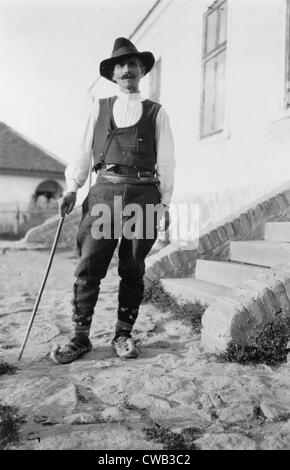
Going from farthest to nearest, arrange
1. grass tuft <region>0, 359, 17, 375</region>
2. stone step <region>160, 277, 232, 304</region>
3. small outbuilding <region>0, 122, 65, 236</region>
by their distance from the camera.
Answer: small outbuilding <region>0, 122, 65, 236</region>, stone step <region>160, 277, 232, 304</region>, grass tuft <region>0, 359, 17, 375</region>

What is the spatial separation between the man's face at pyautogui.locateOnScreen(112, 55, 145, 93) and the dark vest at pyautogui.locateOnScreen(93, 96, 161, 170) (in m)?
0.16

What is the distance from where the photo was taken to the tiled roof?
19500 mm

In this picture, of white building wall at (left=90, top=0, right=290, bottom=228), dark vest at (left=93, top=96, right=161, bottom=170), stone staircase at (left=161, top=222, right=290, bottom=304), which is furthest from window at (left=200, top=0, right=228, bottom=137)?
dark vest at (left=93, top=96, right=161, bottom=170)

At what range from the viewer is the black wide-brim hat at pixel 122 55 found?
295 centimetres

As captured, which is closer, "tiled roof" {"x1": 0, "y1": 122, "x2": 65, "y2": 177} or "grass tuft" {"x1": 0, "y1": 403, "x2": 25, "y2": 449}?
"grass tuft" {"x1": 0, "y1": 403, "x2": 25, "y2": 449}

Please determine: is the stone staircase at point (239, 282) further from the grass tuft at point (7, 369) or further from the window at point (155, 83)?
the window at point (155, 83)

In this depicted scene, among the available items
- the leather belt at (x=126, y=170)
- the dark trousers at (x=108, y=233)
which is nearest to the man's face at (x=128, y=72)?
the leather belt at (x=126, y=170)

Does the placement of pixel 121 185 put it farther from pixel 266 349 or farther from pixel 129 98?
pixel 266 349

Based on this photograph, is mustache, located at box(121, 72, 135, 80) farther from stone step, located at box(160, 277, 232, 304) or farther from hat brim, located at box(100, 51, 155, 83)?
stone step, located at box(160, 277, 232, 304)

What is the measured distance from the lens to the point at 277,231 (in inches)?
178

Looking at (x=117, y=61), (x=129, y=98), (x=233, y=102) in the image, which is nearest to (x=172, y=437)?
(x=129, y=98)

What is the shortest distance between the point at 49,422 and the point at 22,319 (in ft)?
7.00

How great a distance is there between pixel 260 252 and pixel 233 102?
3.00 m
